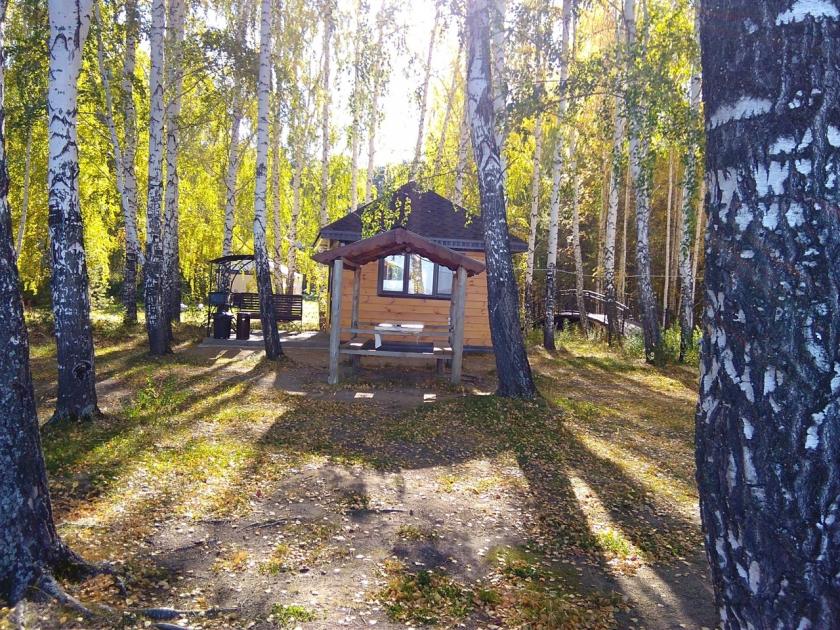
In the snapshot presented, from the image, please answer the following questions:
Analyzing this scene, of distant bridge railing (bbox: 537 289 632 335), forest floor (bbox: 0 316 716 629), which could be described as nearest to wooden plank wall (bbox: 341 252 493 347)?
forest floor (bbox: 0 316 716 629)

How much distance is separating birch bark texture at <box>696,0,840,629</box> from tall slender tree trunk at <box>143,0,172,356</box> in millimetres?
11867

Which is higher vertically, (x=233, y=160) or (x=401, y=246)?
(x=233, y=160)

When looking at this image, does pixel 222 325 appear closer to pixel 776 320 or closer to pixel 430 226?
pixel 430 226

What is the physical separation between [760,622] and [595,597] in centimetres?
232

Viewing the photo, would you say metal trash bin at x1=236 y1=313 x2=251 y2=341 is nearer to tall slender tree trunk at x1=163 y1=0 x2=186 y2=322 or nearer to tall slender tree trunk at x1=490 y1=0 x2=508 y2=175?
tall slender tree trunk at x1=163 y1=0 x2=186 y2=322

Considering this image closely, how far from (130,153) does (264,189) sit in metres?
6.32

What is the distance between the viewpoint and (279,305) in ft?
55.1

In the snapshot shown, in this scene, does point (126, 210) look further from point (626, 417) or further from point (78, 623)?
point (78, 623)

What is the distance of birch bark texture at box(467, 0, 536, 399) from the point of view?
8616 millimetres

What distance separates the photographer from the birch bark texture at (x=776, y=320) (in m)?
1.57

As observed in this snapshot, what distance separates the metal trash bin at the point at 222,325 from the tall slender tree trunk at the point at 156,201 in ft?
8.77

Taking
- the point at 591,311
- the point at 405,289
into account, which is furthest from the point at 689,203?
the point at 591,311

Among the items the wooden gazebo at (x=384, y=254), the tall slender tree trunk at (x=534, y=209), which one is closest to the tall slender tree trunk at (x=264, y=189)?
the wooden gazebo at (x=384, y=254)

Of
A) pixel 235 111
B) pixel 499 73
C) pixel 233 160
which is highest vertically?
pixel 235 111
